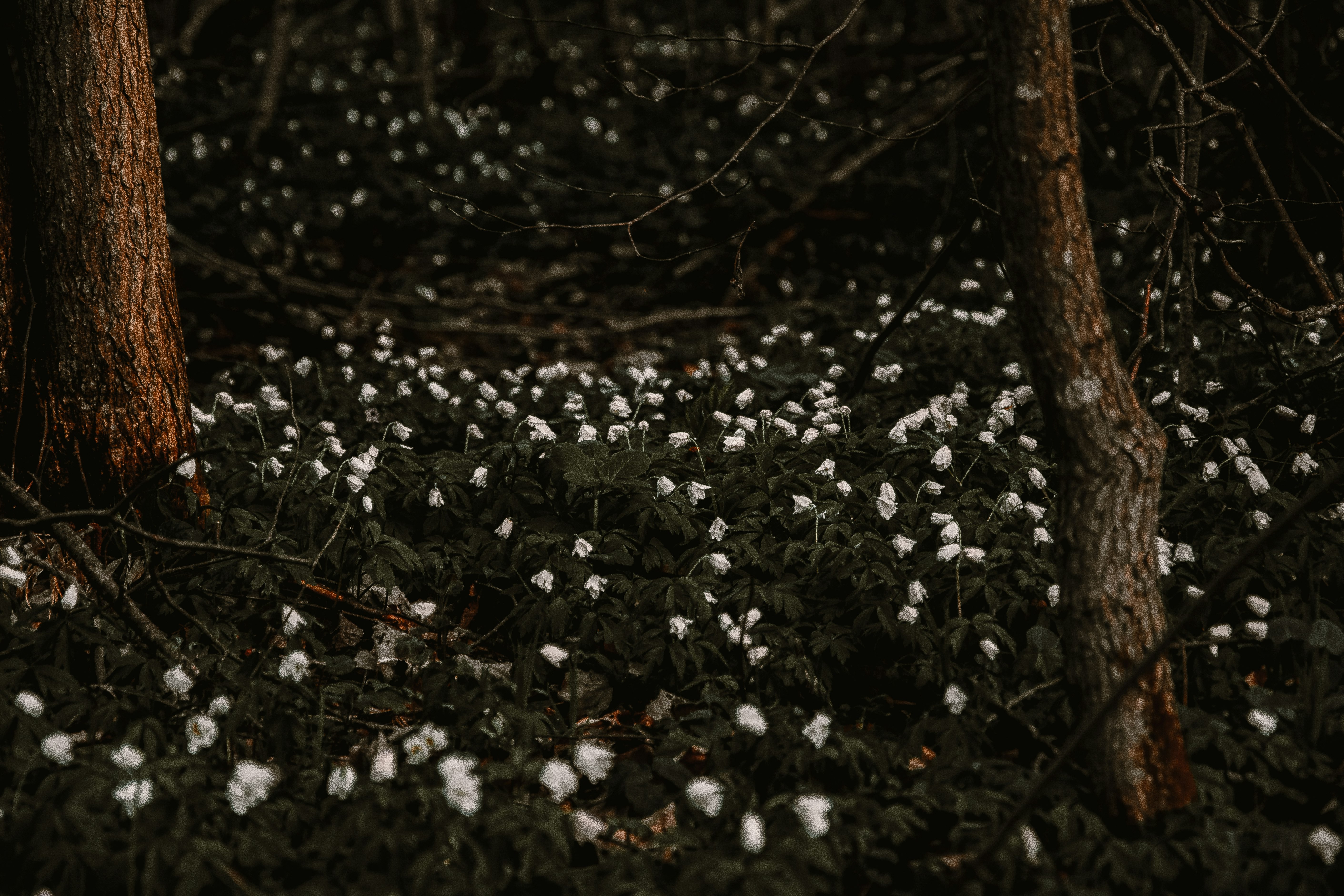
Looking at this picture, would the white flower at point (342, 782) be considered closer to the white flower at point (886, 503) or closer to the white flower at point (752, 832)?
the white flower at point (752, 832)

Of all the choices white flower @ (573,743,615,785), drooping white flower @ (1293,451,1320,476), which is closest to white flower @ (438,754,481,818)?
white flower @ (573,743,615,785)

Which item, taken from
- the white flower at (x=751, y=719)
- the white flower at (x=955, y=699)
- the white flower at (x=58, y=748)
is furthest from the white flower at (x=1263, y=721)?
the white flower at (x=58, y=748)

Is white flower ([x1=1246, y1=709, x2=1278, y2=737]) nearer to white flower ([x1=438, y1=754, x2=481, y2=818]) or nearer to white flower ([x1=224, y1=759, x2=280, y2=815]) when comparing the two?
white flower ([x1=438, y1=754, x2=481, y2=818])

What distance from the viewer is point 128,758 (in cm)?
216

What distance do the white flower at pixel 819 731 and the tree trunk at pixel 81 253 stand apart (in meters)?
2.68

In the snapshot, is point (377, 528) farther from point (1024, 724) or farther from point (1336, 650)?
point (1336, 650)

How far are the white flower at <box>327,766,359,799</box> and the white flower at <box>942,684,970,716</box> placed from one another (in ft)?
5.40

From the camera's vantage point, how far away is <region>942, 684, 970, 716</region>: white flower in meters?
2.51

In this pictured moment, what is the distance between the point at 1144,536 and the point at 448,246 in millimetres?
7732

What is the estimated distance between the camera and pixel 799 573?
3.23m

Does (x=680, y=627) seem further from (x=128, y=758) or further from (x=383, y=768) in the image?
(x=128, y=758)

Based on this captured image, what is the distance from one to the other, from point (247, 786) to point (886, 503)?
7.24 feet

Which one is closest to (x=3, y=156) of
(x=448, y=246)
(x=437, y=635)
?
(x=437, y=635)

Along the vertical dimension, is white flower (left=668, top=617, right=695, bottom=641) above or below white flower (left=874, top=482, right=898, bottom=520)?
below
